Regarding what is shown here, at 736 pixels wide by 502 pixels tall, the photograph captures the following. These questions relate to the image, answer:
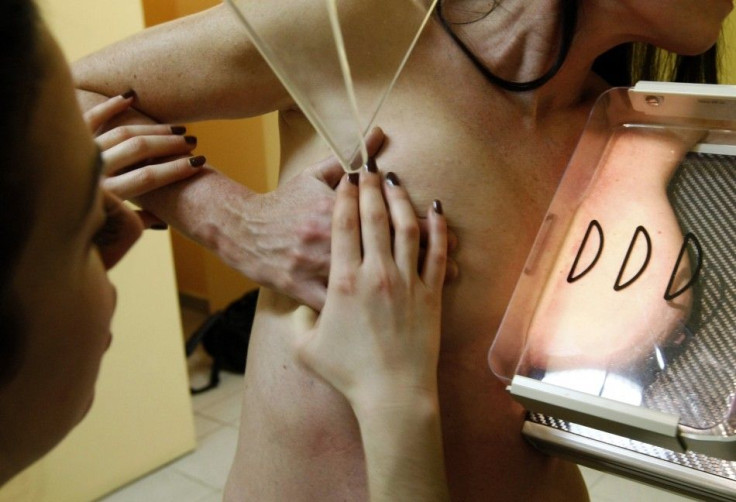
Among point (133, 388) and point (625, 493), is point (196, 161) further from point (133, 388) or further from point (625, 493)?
point (625, 493)

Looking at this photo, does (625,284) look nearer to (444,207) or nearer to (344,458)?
(444,207)

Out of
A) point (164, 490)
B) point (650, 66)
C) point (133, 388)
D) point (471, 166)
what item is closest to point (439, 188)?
point (471, 166)

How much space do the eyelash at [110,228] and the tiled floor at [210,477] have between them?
1.43m

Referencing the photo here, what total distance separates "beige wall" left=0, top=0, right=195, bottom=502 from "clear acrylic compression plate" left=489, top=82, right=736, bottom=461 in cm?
111

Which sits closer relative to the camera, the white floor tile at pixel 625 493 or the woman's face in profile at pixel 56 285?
the woman's face in profile at pixel 56 285

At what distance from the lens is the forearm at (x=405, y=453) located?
0.54 m

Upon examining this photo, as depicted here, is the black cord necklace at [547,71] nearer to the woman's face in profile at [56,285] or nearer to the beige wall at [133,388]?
the woman's face in profile at [56,285]

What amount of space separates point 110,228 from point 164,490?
58.2 inches

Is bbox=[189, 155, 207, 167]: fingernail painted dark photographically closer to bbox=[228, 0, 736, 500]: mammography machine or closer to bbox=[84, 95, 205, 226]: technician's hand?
bbox=[84, 95, 205, 226]: technician's hand

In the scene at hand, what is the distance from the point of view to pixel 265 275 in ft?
2.21

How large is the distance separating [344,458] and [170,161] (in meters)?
0.32

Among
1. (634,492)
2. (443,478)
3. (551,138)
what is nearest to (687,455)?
(443,478)

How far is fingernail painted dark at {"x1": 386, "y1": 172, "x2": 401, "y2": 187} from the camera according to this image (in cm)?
→ 64

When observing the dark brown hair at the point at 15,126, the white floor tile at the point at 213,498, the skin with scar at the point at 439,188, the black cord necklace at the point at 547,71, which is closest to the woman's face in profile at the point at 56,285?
the dark brown hair at the point at 15,126
